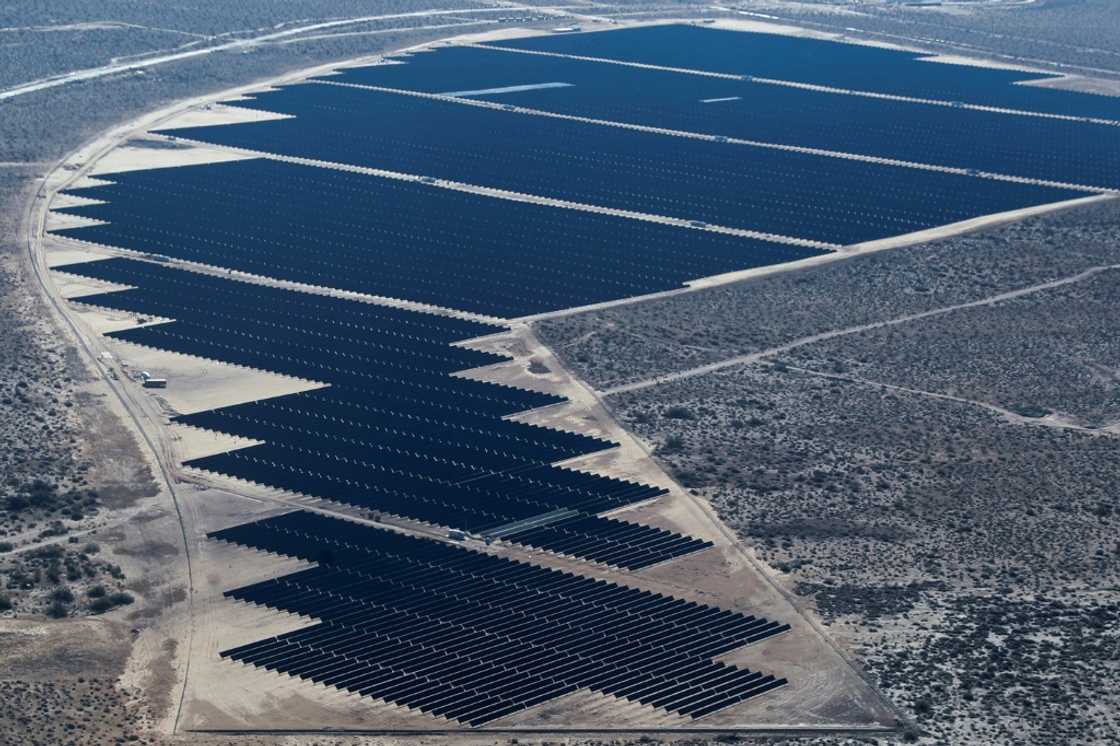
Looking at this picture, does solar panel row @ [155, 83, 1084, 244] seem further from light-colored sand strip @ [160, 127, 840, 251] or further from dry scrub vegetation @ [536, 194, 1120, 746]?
dry scrub vegetation @ [536, 194, 1120, 746]

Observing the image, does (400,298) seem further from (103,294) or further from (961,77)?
(961,77)

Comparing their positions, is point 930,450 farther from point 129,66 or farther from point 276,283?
point 129,66

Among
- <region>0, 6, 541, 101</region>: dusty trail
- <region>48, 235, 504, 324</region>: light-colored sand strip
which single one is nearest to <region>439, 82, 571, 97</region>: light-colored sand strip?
<region>0, 6, 541, 101</region>: dusty trail

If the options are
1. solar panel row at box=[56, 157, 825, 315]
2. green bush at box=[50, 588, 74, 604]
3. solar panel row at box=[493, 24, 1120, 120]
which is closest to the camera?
green bush at box=[50, 588, 74, 604]

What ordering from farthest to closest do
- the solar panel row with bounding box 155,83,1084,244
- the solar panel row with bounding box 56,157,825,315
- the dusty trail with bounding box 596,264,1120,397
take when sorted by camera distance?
the solar panel row with bounding box 155,83,1084,244, the solar panel row with bounding box 56,157,825,315, the dusty trail with bounding box 596,264,1120,397

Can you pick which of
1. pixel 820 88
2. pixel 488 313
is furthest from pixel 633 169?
pixel 820 88

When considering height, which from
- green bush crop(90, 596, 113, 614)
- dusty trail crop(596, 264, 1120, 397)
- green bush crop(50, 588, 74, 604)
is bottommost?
green bush crop(90, 596, 113, 614)

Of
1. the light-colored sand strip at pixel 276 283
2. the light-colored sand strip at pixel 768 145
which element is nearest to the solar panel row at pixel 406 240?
the light-colored sand strip at pixel 276 283
